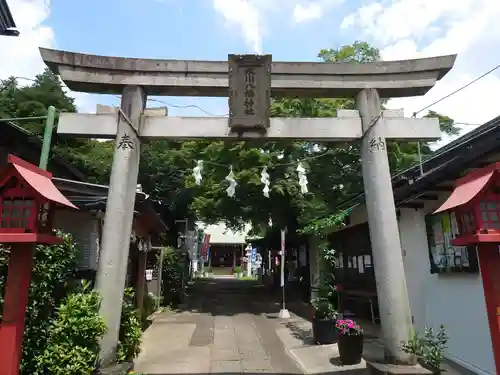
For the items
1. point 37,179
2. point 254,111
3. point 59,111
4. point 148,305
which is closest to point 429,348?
point 254,111

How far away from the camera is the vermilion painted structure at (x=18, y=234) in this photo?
4449 mm

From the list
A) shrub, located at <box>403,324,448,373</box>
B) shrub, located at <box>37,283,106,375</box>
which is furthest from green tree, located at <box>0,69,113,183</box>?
shrub, located at <box>403,324,448,373</box>

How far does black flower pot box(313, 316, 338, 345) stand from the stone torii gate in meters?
3.72

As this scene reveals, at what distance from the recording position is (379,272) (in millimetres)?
6789

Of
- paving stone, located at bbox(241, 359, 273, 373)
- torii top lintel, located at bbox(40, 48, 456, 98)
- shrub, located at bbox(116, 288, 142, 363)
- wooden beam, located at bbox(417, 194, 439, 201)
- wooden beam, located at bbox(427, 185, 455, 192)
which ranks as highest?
torii top lintel, located at bbox(40, 48, 456, 98)

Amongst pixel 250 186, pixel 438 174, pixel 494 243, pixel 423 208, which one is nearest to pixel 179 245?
pixel 250 186

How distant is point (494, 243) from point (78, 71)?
748 centimetres

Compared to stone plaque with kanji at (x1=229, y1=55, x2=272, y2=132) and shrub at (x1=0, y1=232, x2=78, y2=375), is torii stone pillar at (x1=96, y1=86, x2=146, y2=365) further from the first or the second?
stone plaque with kanji at (x1=229, y1=55, x2=272, y2=132)

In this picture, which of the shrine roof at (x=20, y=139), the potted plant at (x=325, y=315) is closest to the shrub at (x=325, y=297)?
the potted plant at (x=325, y=315)

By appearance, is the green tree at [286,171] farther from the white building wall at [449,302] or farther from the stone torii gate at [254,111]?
the stone torii gate at [254,111]

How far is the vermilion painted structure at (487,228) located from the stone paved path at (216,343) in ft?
16.0

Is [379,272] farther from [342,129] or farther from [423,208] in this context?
[423,208]

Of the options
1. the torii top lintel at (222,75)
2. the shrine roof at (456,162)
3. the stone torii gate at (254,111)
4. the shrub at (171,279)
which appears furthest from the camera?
the shrub at (171,279)

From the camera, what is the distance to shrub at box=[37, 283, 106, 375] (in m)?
5.57
